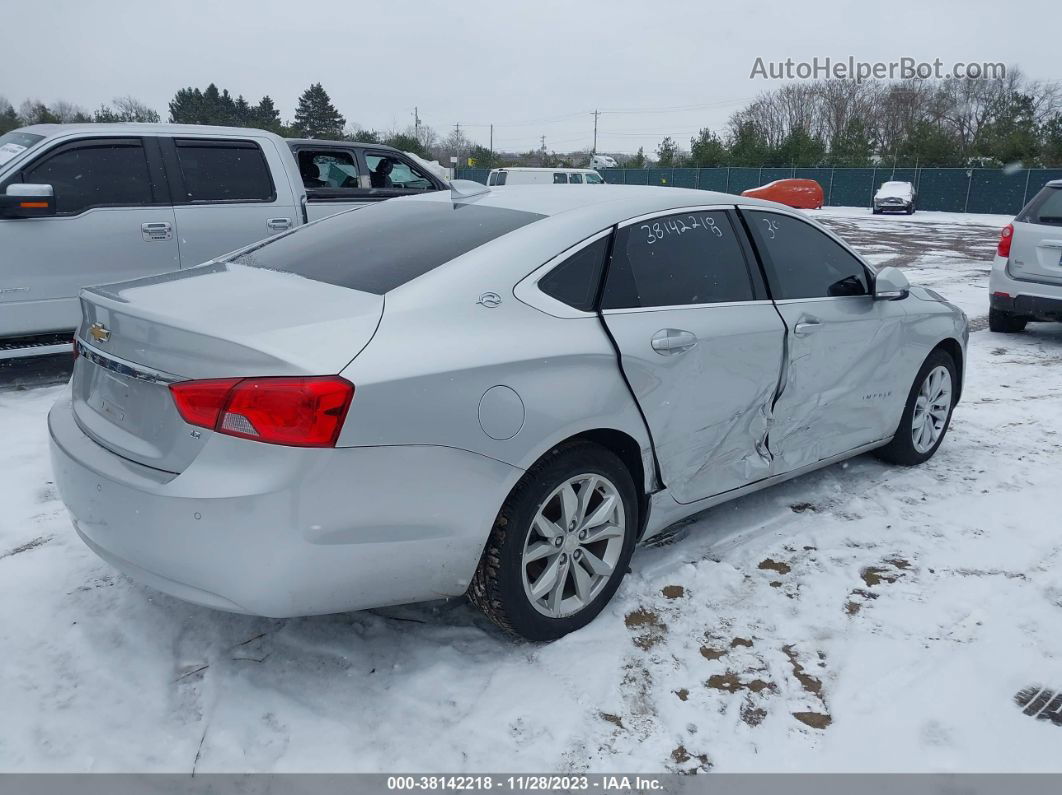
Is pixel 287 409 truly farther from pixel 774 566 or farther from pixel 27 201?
pixel 27 201

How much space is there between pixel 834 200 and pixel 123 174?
4269cm

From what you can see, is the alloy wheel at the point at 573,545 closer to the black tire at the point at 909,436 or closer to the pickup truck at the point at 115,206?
A: the black tire at the point at 909,436

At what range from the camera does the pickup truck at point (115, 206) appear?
5887 millimetres

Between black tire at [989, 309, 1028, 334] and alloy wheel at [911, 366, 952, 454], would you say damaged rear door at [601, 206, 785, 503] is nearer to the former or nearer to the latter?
alloy wheel at [911, 366, 952, 454]

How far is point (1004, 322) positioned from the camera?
353 inches

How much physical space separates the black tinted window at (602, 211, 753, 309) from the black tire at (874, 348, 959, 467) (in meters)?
1.64

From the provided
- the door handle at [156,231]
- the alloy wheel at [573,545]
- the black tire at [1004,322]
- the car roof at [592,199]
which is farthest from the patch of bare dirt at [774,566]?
the black tire at [1004,322]

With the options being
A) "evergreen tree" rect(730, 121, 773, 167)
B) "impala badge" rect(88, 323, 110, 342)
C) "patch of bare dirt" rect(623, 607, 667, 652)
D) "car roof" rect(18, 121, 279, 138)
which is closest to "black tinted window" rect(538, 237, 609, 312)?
"patch of bare dirt" rect(623, 607, 667, 652)

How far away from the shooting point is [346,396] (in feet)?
7.55

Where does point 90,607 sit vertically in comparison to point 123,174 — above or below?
below

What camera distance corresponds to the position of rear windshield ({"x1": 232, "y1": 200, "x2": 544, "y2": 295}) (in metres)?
2.90

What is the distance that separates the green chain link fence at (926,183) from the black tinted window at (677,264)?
96.7 ft

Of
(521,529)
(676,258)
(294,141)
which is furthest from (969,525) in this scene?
(294,141)

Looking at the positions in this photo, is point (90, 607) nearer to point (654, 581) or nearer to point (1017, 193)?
point (654, 581)
